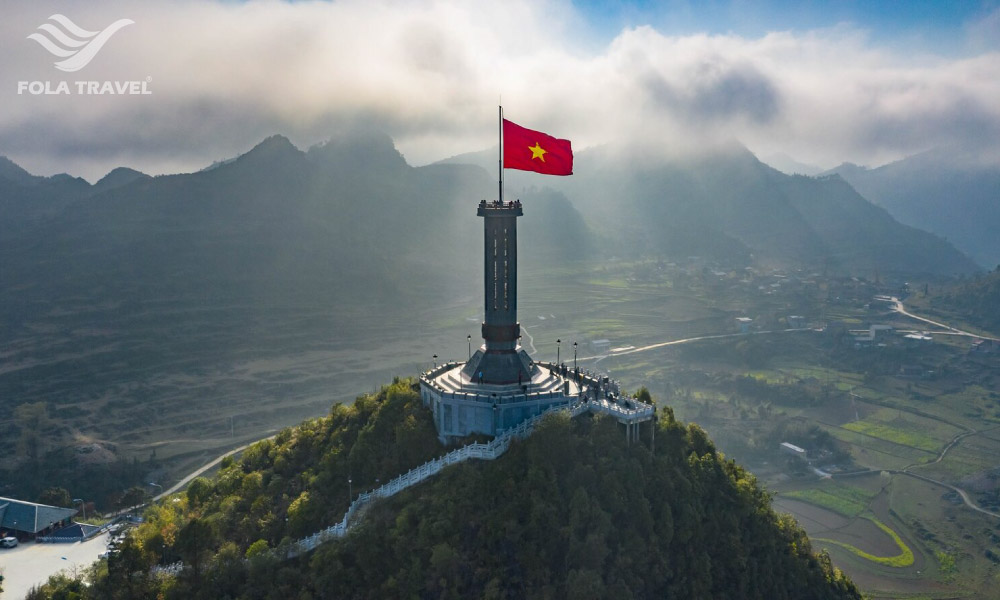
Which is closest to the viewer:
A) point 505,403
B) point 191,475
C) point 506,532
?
point 506,532

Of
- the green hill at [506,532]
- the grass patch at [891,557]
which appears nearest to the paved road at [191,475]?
the green hill at [506,532]

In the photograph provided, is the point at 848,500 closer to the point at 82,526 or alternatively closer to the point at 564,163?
the point at 564,163

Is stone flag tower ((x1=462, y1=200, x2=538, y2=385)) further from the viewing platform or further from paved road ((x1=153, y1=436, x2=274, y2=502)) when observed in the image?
paved road ((x1=153, y1=436, x2=274, y2=502))


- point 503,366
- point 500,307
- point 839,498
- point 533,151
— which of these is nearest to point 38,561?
point 503,366

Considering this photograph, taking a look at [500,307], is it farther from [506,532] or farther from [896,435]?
[896,435]

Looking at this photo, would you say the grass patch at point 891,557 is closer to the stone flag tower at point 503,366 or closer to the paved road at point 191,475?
the stone flag tower at point 503,366

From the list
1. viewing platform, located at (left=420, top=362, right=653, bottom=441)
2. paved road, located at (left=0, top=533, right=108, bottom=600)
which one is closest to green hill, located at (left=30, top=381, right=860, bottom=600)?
viewing platform, located at (left=420, top=362, right=653, bottom=441)
